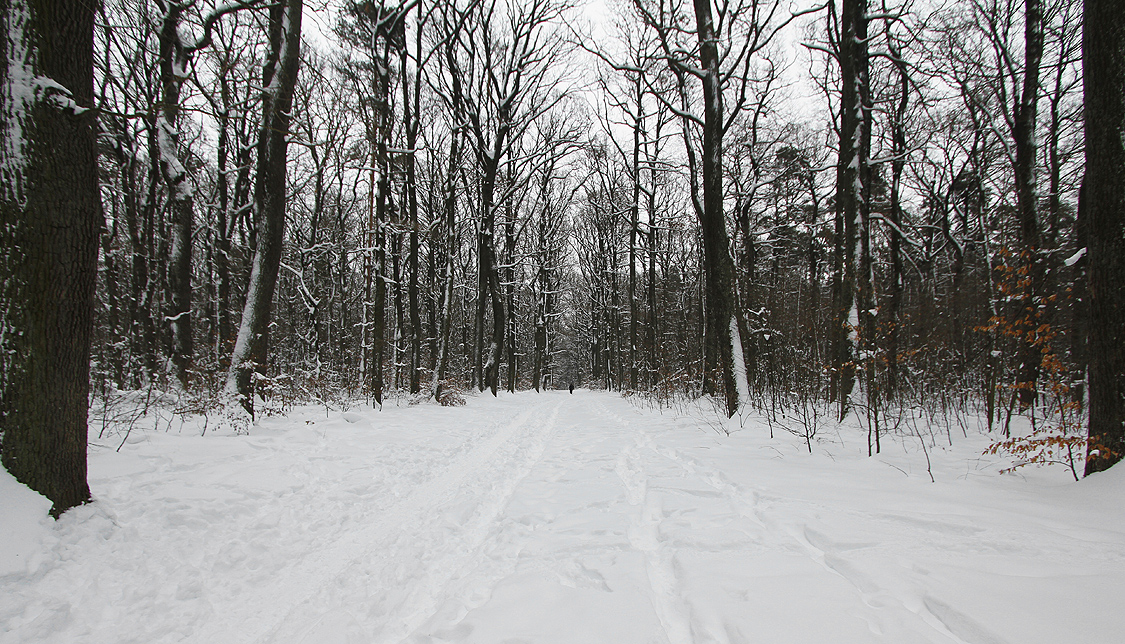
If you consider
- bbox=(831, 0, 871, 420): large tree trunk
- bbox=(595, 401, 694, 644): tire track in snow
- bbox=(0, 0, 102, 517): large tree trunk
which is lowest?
bbox=(595, 401, 694, 644): tire track in snow

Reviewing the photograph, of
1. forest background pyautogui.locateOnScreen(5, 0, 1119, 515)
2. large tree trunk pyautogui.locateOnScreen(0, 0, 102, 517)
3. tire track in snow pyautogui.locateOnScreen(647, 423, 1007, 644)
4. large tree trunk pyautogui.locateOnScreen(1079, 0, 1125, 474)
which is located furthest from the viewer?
forest background pyautogui.locateOnScreen(5, 0, 1119, 515)

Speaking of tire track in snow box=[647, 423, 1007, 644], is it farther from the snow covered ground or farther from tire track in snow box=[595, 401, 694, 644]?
tire track in snow box=[595, 401, 694, 644]

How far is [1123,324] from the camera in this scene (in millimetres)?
3139

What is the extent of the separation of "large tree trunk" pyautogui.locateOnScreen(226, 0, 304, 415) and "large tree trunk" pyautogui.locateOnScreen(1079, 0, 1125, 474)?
9.46 metres

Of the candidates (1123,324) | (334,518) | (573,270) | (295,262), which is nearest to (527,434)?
(334,518)

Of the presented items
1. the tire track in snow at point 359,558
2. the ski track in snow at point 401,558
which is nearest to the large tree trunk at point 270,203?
the tire track in snow at point 359,558

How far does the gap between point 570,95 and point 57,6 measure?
1686cm

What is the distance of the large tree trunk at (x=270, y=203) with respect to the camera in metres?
7.13

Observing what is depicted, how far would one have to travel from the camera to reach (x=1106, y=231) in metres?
3.21

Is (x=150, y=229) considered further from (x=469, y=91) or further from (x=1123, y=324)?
(x=1123, y=324)

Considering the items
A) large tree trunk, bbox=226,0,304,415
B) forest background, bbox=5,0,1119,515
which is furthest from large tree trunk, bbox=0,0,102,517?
large tree trunk, bbox=226,0,304,415

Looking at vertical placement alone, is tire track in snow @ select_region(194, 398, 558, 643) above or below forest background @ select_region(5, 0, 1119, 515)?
below

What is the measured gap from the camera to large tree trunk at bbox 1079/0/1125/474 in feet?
10.3

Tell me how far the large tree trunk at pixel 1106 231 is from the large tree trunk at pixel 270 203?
9462 mm
